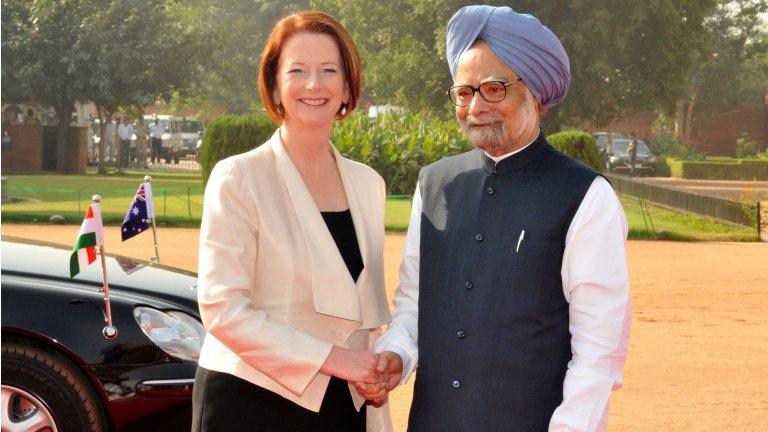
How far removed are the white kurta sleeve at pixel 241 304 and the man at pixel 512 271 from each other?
178 mm

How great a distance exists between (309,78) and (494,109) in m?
0.55

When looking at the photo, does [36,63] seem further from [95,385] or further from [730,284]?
[95,385]

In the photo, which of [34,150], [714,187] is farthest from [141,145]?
[714,187]

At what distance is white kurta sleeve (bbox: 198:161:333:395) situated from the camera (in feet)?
10.6

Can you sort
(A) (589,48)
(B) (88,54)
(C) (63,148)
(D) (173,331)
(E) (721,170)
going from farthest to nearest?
(E) (721,170) → (A) (589,48) → (B) (88,54) → (C) (63,148) → (D) (173,331)

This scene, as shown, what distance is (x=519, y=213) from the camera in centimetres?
318

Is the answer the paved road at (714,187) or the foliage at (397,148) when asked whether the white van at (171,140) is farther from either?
the foliage at (397,148)

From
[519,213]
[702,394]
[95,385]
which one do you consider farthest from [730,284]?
[519,213]

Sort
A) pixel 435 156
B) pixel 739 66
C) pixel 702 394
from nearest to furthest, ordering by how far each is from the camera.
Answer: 1. pixel 702 394
2. pixel 435 156
3. pixel 739 66

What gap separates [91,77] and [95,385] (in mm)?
Result: 34164

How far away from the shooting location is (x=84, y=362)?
5.22 m

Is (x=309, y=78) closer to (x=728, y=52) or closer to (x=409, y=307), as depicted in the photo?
(x=409, y=307)

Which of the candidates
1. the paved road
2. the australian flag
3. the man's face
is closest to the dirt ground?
the australian flag

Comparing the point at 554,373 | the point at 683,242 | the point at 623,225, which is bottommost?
the point at 683,242
